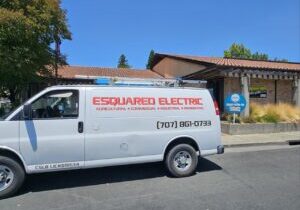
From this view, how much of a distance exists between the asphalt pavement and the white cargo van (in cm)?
46

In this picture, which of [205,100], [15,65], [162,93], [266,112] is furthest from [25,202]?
[266,112]

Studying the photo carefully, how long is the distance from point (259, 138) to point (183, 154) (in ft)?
23.9

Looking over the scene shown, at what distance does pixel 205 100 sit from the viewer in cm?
846

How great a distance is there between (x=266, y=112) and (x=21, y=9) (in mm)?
11930

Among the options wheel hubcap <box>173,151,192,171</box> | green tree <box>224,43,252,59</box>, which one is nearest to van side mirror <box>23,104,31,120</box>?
wheel hubcap <box>173,151,192,171</box>

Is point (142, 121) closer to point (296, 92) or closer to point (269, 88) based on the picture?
point (296, 92)

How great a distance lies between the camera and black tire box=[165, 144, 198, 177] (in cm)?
796

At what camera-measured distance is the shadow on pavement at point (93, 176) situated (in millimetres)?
7402

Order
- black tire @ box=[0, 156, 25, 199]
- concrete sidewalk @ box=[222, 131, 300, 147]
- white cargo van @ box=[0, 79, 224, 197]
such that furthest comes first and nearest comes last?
concrete sidewalk @ box=[222, 131, 300, 147] < white cargo van @ box=[0, 79, 224, 197] < black tire @ box=[0, 156, 25, 199]

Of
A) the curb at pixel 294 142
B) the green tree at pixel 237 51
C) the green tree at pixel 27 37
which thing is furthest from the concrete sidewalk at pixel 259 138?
the green tree at pixel 237 51

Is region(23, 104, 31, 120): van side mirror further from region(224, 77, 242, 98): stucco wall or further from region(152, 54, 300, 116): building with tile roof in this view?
region(224, 77, 242, 98): stucco wall

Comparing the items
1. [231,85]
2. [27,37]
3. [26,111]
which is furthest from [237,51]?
[26,111]

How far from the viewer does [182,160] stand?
8141 millimetres

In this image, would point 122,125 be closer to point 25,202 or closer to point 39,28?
point 25,202
